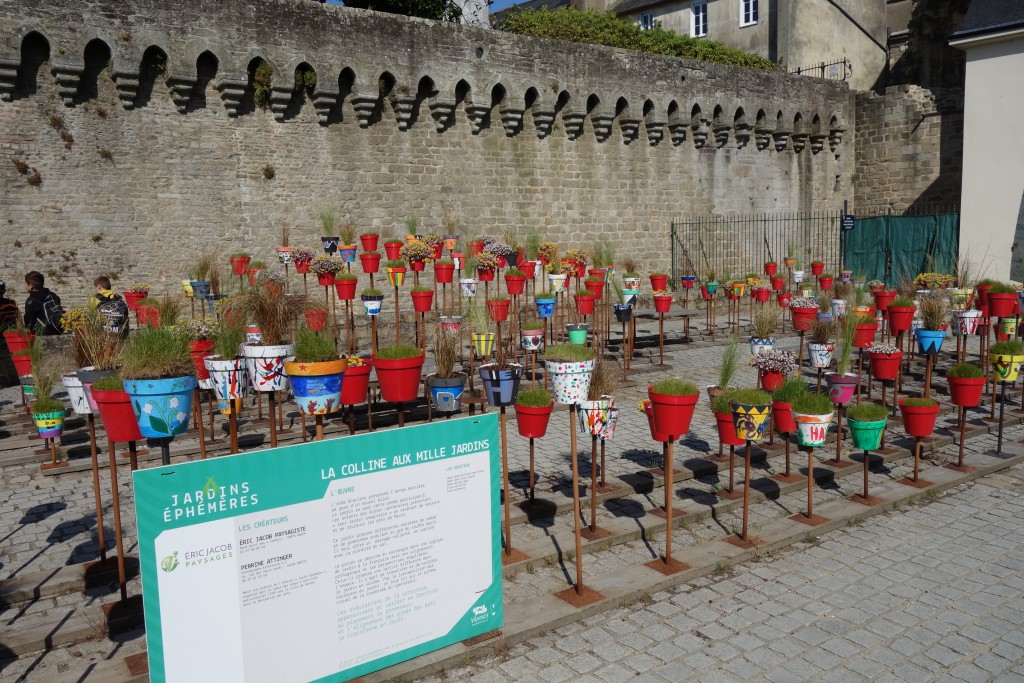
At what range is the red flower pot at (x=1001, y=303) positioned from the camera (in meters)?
9.13

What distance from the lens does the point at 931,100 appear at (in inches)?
834

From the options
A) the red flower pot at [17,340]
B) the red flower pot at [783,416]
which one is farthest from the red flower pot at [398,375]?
the red flower pot at [17,340]

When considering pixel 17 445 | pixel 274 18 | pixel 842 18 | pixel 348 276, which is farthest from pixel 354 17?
pixel 842 18

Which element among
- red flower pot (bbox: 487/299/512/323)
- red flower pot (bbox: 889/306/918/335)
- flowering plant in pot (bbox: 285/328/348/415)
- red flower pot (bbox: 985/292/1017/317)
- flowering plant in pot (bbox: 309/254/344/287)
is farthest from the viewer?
flowering plant in pot (bbox: 309/254/344/287)

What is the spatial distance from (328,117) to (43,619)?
1148 centimetres

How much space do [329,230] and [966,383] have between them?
358 inches

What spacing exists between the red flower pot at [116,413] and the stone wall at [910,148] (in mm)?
20910

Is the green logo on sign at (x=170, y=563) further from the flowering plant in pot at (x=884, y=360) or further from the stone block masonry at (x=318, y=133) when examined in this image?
the stone block masonry at (x=318, y=133)

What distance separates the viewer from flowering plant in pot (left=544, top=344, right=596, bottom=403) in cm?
483

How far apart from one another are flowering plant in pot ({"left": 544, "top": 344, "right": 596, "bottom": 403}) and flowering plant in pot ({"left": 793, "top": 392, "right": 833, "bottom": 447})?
Result: 61.2 inches

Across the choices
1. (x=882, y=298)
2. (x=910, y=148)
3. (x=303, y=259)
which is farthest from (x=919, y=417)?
(x=910, y=148)

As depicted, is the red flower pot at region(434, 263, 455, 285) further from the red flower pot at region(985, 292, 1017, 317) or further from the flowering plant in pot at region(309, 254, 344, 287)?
the red flower pot at region(985, 292, 1017, 317)

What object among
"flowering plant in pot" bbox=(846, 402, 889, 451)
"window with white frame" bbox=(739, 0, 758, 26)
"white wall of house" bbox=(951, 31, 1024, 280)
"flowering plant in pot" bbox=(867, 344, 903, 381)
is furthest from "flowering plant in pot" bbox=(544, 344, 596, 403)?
"window with white frame" bbox=(739, 0, 758, 26)

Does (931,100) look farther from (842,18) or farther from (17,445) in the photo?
(17,445)
